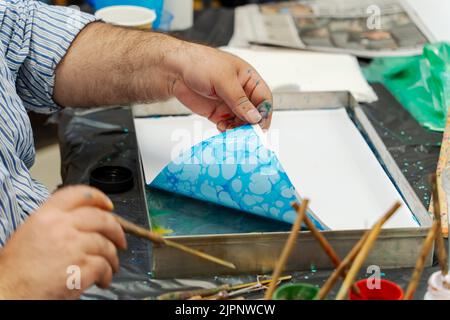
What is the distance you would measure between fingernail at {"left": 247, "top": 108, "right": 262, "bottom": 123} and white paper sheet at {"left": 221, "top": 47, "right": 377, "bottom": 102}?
37 cm

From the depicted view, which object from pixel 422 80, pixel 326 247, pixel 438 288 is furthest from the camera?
pixel 422 80

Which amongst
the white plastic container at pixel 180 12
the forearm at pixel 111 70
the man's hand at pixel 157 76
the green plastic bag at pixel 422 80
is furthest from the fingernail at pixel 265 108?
the white plastic container at pixel 180 12

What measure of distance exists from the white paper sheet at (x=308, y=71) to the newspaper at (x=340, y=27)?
0.07 m

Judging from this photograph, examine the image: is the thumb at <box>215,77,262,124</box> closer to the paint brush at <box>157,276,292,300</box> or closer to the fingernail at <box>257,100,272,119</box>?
the fingernail at <box>257,100,272,119</box>

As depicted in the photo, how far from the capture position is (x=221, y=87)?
56.5 inches

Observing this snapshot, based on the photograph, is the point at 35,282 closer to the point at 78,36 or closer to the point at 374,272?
the point at 374,272

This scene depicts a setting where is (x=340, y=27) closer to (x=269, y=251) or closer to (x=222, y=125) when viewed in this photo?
(x=222, y=125)

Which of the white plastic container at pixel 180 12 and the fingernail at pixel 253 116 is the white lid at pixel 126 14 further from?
the fingernail at pixel 253 116

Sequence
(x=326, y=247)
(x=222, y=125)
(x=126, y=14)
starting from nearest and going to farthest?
1. (x=326, y=247)
2. (x=222, y=125)
3. (x=126, y=14)

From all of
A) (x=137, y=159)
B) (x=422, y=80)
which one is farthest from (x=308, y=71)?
(x=137, y=159)

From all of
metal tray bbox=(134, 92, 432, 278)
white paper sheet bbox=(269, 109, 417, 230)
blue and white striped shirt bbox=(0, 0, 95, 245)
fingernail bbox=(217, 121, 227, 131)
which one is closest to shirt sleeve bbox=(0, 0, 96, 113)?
blue and white striped shirt bbox=(0, 0, 95, 245)

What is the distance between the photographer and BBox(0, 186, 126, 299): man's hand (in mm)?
944

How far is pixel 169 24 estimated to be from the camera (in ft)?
7.13

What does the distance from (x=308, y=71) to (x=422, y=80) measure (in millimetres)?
282
